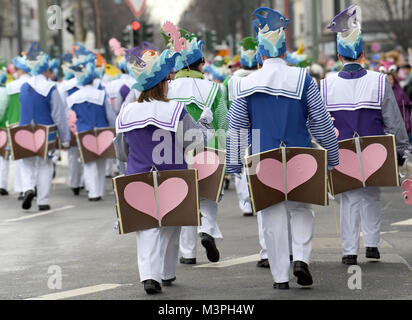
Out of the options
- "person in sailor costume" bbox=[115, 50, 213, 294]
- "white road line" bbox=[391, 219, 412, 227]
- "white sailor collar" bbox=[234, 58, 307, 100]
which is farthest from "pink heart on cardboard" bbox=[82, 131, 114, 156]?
"white sailor collar" bbox=[234, 58, 307, 100]

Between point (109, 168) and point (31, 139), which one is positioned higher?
point (31, 139)

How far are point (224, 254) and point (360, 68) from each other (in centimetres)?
222

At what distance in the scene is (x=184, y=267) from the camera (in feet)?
31.5

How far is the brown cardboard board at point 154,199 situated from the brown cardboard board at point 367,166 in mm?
1825

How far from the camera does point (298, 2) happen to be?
84.2 m

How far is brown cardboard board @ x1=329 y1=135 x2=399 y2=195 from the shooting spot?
9.46m

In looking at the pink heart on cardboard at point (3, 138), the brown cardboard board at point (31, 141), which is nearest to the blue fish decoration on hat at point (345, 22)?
the brown cardboard board at point (31, 141)

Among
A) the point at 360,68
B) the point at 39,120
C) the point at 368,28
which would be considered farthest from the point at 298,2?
the point at 360,68

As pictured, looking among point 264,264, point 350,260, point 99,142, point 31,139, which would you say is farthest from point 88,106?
point 350,260

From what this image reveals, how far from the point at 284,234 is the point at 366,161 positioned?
5.32 ft

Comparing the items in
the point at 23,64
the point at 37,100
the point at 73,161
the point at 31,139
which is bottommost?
the point at 73,161

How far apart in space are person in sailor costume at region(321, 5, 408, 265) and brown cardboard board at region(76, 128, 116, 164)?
23.9ft

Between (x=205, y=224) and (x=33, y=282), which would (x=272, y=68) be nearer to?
(x=205, y=224)

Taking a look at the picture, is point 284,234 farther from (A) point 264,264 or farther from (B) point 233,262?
(B) point 233,262
